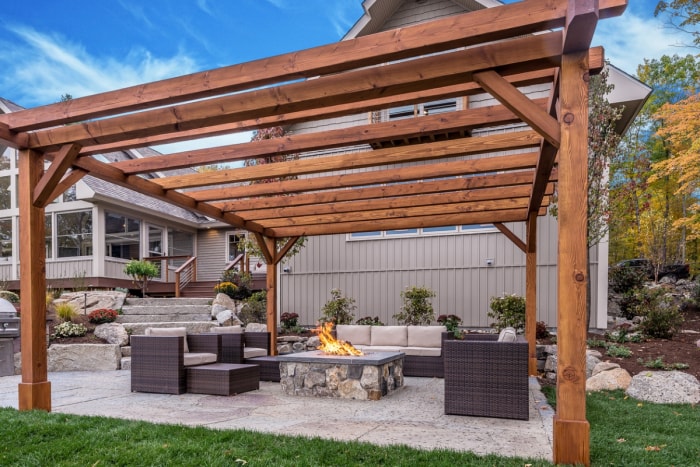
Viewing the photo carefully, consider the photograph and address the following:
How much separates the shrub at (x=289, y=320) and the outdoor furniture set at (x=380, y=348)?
3141 millimetres

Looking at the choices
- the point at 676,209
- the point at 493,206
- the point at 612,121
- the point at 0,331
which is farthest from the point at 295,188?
the point at 676,209

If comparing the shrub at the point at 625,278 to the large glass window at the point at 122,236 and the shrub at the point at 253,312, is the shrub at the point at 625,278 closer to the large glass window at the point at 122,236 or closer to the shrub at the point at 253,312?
the shrub at the point at 253,312

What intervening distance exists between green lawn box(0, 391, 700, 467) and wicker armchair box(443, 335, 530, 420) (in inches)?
29.8

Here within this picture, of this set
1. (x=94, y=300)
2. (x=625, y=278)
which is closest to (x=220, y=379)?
(x=94, y=300)

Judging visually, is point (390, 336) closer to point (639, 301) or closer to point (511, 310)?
point (511, 310)

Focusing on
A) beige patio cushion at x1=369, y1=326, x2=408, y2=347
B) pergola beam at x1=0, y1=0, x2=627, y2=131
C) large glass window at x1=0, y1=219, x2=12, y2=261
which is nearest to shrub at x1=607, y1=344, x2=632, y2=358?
beige patio cushion at x1=369, y1=326, x2=408, y2=347

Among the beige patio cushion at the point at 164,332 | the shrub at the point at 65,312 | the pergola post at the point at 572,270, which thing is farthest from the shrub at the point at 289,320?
the pergola post at the point at 572,270

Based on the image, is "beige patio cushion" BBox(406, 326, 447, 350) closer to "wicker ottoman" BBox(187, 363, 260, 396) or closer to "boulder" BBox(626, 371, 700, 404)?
"boulder" BBox(626, 371, 700, 404)

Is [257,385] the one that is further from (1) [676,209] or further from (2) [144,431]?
(1) [676,209]

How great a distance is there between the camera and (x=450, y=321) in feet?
35.1

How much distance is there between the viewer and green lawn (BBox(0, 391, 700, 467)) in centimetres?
391

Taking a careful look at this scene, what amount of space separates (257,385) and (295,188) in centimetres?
270

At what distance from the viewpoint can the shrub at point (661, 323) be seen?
9453mm

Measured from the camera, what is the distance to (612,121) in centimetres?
1015
